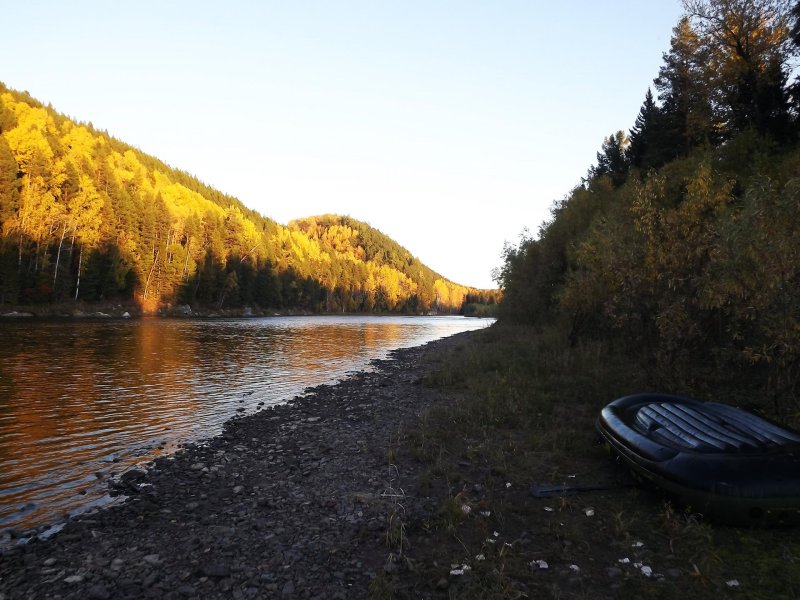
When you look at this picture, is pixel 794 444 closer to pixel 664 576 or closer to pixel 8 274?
pixel 664 576

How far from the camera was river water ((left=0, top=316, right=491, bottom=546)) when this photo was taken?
901 cm

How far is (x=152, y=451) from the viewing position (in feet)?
36.4

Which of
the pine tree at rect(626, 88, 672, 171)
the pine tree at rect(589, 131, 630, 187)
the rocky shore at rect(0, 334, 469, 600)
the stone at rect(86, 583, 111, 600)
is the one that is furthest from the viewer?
the pine tree at rect(589, 131, 630, 187)

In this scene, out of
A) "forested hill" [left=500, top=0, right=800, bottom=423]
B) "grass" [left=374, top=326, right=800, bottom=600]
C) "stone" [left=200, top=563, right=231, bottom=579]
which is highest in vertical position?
"forested hill" [left=500, top=0, right=800, bottom=423]

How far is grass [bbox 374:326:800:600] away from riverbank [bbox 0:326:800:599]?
0.03 metres

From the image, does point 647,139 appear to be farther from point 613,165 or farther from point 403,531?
point 403,531

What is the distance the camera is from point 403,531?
644cm

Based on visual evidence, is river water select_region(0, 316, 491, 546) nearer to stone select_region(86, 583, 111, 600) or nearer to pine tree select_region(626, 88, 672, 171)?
stone select_region(86, 583, 111, 600)

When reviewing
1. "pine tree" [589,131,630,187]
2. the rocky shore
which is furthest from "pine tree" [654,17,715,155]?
the rocky shore

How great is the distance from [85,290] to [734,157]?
78.3 metres

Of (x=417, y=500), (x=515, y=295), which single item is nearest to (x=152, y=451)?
(x=417, y=500)

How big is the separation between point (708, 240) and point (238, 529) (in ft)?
43.0

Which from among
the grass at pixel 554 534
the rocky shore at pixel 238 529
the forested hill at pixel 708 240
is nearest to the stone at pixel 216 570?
the rocky shore at pixel 238 529

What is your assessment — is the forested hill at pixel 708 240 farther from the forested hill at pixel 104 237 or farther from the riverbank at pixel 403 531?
the forested hill at pixel 104 237
